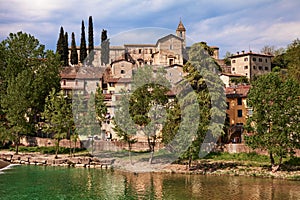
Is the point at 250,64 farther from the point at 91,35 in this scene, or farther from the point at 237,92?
the point at 237,92

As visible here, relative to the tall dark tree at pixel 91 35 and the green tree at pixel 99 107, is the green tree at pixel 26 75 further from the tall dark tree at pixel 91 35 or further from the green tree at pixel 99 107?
the tall dark tree at pixel 91 35

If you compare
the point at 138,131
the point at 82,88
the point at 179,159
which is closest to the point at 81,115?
the point at 138,131

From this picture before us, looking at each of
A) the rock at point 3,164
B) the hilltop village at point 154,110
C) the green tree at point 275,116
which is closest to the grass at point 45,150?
the hilltop village at point 154,110

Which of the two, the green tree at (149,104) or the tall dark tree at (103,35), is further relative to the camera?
the tall dark tree at (103,35)

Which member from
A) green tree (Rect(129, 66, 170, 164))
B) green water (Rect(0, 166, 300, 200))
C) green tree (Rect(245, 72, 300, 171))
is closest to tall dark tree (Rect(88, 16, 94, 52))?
green tree (Rect(129, 66, 170, 164))

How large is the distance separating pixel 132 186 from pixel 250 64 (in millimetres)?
54115

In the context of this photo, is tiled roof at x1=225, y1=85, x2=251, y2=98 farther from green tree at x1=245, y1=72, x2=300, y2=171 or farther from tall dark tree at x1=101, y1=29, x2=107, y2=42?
tall dark tree at x1=101, y1=29, x2=107, y2=42

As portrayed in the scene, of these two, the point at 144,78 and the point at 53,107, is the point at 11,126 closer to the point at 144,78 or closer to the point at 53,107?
the point at 53,107

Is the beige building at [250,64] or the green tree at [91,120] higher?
the beige building at [250,64]

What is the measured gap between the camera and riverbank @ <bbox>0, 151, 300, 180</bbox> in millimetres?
31330

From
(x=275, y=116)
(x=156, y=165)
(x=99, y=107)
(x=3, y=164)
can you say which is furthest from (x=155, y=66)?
(x=3, y=164)

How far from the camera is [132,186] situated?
27719mm

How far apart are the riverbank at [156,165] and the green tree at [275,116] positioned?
4.84 feet

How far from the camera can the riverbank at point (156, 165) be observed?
31.3m
